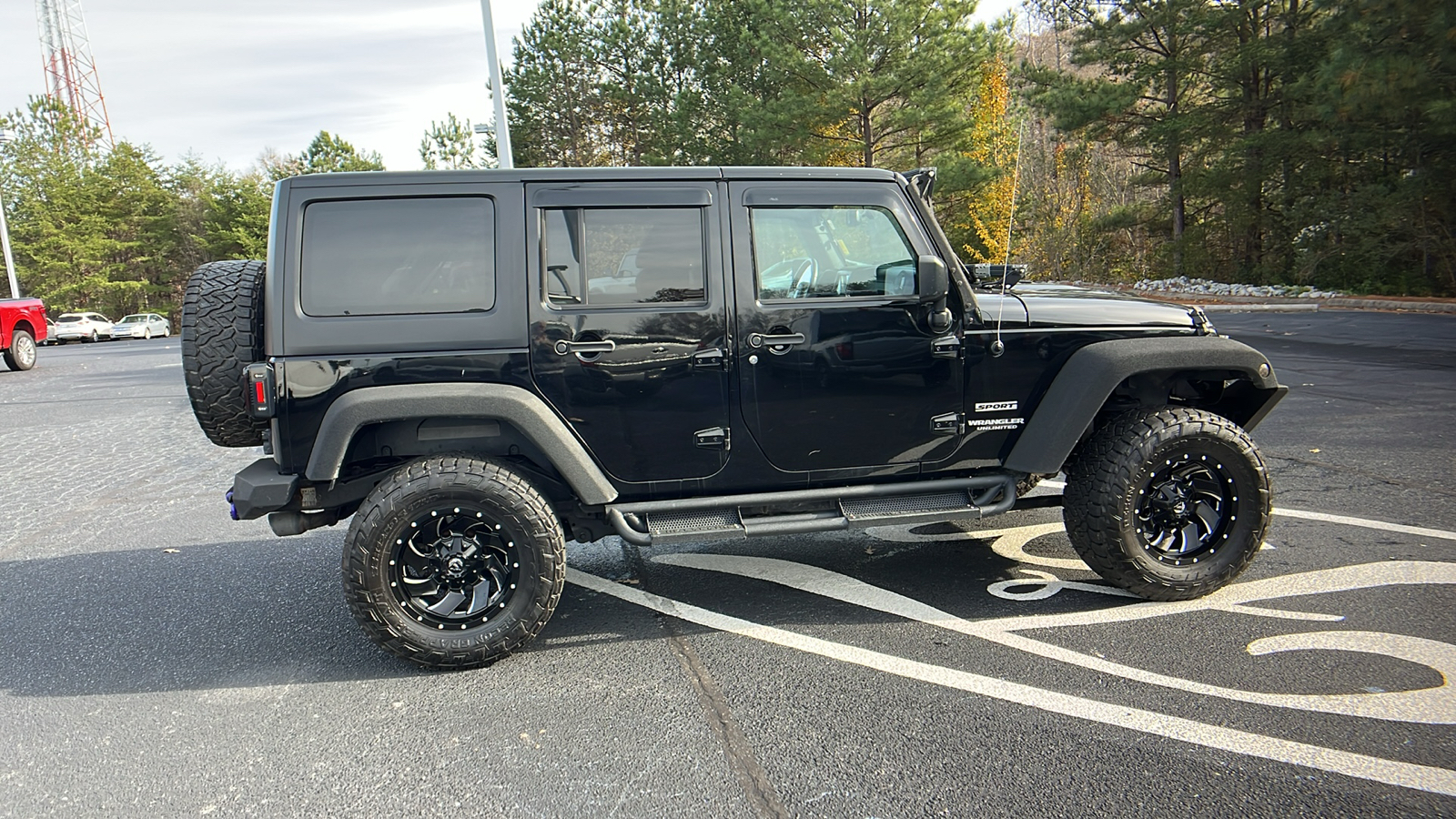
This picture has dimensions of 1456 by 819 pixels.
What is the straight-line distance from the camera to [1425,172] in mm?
18797

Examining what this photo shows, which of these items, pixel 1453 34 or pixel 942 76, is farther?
pixel 942 76

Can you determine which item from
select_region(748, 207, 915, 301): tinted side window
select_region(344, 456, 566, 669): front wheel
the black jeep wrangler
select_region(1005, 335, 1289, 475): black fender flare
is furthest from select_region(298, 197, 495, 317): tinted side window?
select_region(1005, 335, 1289, 475): black fender flare

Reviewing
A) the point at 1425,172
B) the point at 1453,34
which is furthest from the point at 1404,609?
the point at 1425,172

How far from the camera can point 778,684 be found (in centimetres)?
319

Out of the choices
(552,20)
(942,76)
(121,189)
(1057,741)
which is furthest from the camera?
(121,189)

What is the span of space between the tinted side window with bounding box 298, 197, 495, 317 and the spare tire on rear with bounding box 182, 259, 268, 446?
1.01 ft

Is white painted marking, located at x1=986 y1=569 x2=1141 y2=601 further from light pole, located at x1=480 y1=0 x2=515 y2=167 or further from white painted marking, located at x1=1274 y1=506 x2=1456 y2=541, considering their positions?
light pole, located at x1=480 y1=0 x2=515 y2=167

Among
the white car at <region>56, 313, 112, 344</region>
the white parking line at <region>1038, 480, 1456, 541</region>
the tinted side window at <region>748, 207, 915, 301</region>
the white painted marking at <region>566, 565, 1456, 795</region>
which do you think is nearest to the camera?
the white painted marking at <region>566, 565, 1456, 795</region>

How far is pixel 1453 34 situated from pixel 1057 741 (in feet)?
59.8

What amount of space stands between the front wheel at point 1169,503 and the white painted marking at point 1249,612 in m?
0.16

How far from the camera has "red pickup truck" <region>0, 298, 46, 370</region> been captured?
15617 millimetres

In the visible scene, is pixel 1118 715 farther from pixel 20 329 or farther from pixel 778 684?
pixel 20 329

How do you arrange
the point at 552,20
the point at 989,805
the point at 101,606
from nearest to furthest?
the point at 989,805
the point at 101,606
the point at 552,20

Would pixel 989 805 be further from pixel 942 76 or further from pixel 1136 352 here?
pixel 942 76
